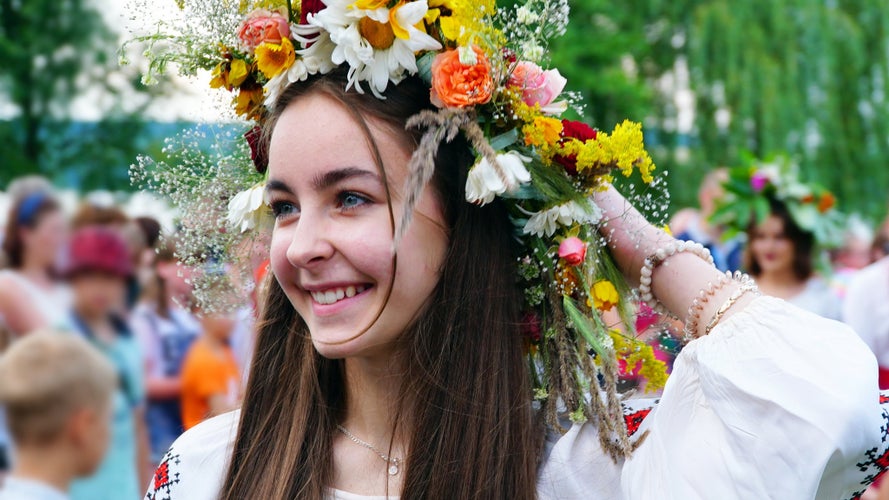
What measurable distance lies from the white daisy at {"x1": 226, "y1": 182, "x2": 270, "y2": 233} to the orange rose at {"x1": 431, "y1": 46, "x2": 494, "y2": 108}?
1.57ft

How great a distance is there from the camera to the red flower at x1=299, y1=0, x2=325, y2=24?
6.42 ft

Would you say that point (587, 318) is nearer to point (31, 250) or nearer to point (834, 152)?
point (31, 250)

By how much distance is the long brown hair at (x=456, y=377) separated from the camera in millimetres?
1951

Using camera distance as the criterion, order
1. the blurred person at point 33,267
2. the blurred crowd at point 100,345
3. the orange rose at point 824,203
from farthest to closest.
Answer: the orange rose at point 824,203 < the blurred person at point 33,267 < the blurred crowd at point 100,345

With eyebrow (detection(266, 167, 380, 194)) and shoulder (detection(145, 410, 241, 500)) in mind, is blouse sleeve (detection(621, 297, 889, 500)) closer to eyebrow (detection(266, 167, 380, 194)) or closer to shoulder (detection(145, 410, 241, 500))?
eyebrow (detection(266, 167, 380, 194))

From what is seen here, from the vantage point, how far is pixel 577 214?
198cm

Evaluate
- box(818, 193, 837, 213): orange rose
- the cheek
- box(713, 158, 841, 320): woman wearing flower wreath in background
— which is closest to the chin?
the cheek

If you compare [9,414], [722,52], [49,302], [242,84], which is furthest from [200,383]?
[722,52]

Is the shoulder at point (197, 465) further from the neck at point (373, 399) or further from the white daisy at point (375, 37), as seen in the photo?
the white daisy at point (375, 37)

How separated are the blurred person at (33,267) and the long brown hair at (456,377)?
8.97 ft

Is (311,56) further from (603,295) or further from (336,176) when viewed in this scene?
(603,295)

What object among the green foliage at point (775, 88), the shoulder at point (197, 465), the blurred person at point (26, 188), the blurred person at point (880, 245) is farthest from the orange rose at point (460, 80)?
the green foliage at point (775, 88)

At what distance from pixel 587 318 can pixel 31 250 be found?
11.0 feet

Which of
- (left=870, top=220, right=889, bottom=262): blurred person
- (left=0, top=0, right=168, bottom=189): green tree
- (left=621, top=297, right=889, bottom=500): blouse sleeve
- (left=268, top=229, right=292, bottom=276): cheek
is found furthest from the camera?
(left=870, top=220, right=889, bottom=262): blurred person
